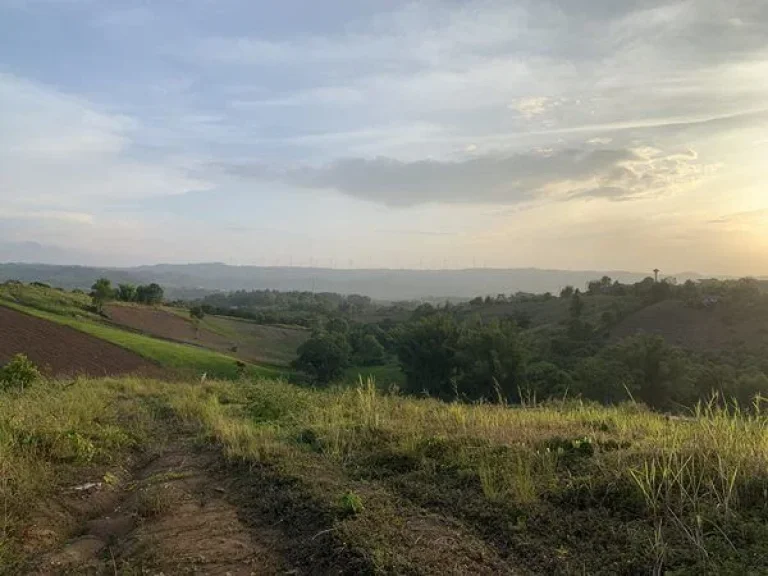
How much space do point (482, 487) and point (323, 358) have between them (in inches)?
2201

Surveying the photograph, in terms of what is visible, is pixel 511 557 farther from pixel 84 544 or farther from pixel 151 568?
pixel 84 544

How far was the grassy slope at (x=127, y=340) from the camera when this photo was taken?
4634 centimetres

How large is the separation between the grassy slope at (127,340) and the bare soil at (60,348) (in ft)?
4.63

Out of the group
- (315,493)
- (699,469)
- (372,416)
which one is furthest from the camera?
(372,416)

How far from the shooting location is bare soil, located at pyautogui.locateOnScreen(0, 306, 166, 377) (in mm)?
38688

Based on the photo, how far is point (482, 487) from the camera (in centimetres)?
466

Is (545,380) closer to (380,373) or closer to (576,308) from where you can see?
(380,373)

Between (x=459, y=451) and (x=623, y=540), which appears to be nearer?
(x=623, y=540)

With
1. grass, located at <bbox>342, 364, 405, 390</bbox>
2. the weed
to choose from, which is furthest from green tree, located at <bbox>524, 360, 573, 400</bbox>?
the weed

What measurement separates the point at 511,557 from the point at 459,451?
7.20ft

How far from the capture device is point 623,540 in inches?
143

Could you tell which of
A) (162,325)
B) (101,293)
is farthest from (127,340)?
(101,293)

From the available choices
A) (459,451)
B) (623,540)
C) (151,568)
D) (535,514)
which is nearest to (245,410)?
(459,451)

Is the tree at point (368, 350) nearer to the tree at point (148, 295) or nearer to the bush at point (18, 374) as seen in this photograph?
the tree at point (148, 295)
